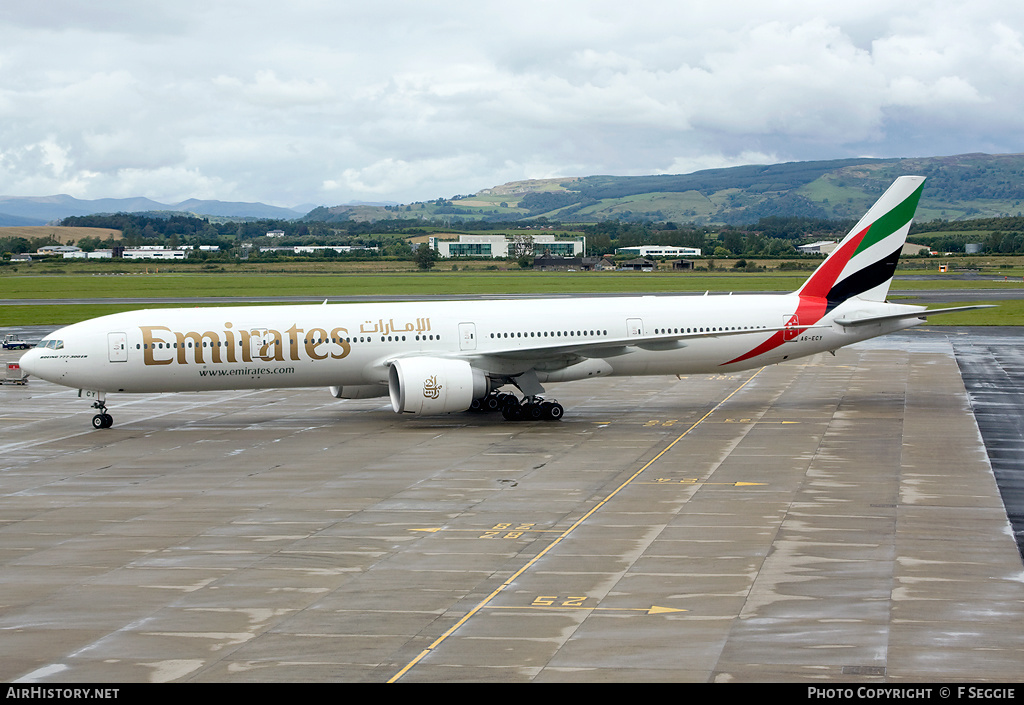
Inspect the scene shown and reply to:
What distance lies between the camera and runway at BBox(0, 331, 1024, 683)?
14.7 m

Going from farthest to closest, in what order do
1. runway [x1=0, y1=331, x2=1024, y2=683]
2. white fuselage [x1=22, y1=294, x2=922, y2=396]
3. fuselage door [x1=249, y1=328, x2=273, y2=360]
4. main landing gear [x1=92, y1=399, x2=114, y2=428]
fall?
main landing gear [x1=92, y1=399, x2=114, y2=428] < fuselage door [x1=249, y1=328, x2=273, y2=360] < white fuselage [x1=22, y1=294, x2=922, y2=396] < runway [x1=0, y1=331, x2=1024, y2=683]

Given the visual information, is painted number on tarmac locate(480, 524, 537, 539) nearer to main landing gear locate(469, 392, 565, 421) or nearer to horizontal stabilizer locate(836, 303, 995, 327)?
main landing gear locate(469, 392, 565, 421)

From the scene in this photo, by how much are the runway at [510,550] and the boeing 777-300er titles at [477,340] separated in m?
1.74

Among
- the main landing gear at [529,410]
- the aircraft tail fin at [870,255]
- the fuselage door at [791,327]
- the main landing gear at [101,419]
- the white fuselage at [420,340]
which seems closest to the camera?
the white fuselage at [420,340]

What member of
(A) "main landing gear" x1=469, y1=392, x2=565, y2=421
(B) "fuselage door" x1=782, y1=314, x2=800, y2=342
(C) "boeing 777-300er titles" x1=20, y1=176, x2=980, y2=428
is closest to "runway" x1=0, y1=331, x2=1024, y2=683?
(A) "main landing gear" x1=469, y1=392, x2=565, y2=421

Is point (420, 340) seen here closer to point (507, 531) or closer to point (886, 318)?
point (507, 531)

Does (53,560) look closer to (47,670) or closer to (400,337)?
Answer: (47,670)

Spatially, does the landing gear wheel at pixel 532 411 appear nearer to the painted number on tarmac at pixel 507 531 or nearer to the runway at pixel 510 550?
the runway at pixel 510 550

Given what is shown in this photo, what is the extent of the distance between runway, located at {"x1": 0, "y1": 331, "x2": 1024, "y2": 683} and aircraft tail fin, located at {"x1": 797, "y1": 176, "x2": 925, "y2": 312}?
211 inches

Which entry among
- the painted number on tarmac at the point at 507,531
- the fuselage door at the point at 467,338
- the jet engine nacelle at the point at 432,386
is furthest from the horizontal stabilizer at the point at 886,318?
the painted number on tarmac at the point at 507,531

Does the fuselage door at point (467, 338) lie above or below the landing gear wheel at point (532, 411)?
above

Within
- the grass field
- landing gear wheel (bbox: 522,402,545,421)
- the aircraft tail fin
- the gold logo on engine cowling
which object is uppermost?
the aircraft tail fin

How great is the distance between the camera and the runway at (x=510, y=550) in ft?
48.2

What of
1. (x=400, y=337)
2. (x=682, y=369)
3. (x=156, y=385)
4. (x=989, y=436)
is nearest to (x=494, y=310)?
(x=400, y=337)
